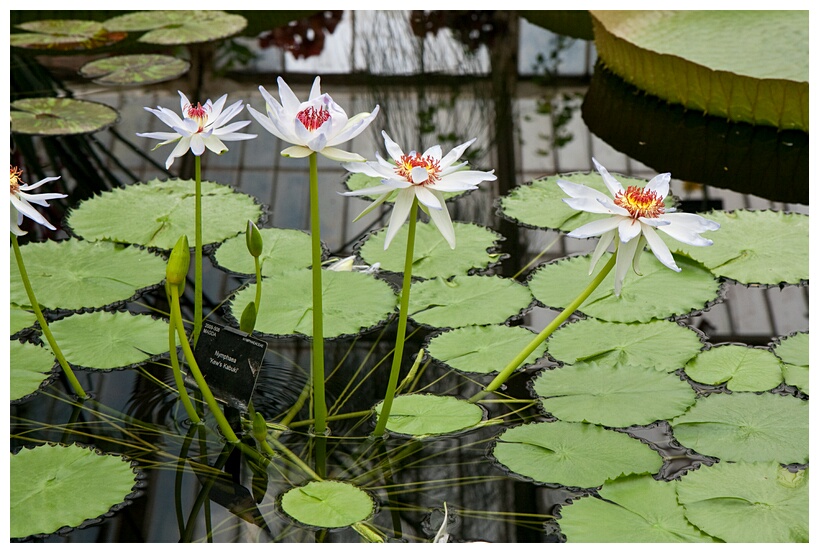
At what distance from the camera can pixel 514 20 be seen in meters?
4.09

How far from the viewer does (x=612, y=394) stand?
1.77 meters

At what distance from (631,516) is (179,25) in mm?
3188

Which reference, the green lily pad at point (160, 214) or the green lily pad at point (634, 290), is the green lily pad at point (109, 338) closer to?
the green lily pad at point (160, 214)

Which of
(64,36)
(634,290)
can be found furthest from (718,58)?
(64,36)

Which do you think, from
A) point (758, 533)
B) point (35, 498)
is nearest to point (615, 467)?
point (758, 533)

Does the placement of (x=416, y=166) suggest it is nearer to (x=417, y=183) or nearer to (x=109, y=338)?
(x=417, y=183)

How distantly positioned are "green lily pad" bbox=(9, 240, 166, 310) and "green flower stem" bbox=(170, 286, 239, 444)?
22.5 inches

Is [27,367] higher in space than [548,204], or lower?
lower

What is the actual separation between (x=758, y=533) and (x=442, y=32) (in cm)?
298

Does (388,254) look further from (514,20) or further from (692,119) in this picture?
(514,20)

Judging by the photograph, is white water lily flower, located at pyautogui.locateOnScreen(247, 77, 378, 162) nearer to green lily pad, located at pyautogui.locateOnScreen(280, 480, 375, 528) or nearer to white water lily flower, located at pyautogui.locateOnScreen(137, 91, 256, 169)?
white water lily flower, located at pyautogui.locateOnScreen(137, 91, 256, 169)

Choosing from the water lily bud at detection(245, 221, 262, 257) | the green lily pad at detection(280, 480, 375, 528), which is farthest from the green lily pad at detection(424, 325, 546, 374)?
the water lily bud at detection(245, 221, 262, 257)

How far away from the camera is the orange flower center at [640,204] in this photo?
1.42 m

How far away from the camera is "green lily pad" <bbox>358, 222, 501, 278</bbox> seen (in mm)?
2220
